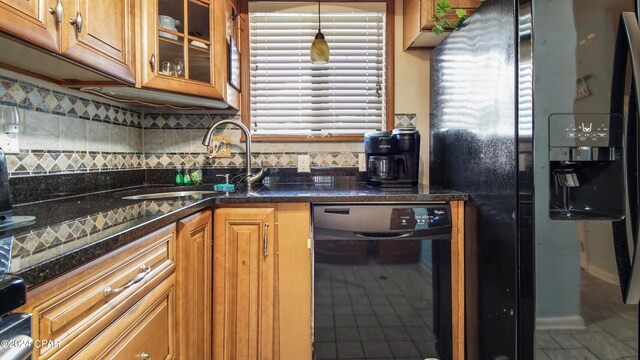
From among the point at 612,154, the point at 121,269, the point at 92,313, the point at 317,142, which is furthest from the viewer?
the point at 317,142

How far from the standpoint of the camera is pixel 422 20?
1705 millimetres

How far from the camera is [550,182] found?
106 cm

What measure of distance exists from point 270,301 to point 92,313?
0.80 metres

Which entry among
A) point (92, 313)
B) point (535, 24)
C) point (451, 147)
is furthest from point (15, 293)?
point (451, 147)

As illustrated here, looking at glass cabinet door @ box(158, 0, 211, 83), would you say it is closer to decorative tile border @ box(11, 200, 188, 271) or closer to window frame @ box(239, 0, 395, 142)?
window frame @ box(239, 0, 395, 142)

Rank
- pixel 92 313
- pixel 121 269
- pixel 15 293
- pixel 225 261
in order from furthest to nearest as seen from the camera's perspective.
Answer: pixel 225 261 < pixel 121 269 < pixel 92 313 < pixel 15 293

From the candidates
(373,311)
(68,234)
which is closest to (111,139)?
(68,234)

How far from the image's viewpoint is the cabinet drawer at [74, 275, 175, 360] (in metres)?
0.71

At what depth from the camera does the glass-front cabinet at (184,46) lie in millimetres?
1379

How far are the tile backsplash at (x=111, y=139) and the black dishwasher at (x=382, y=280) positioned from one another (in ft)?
2.31

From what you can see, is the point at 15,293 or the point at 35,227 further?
the point at 35,227

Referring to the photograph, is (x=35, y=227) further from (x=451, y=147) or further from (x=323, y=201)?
(x=451, y=147)

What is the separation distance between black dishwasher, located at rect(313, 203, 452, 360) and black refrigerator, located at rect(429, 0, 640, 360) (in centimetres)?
27

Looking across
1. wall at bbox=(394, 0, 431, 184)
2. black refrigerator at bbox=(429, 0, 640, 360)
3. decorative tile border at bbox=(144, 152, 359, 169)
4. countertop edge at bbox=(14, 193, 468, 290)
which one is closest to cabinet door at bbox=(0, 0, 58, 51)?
countertop edge at bbox=(14, 193, 468, 290)
